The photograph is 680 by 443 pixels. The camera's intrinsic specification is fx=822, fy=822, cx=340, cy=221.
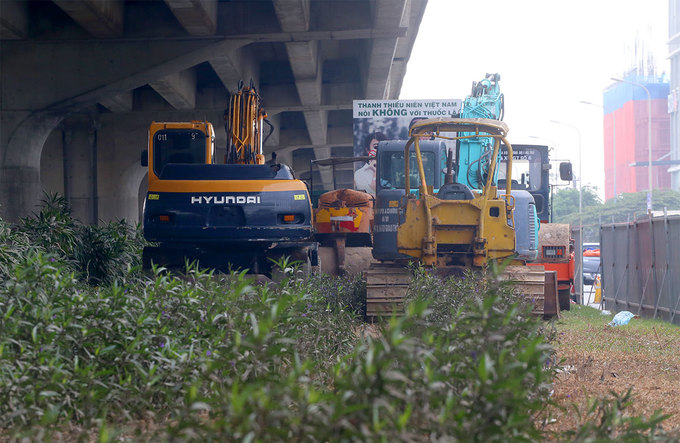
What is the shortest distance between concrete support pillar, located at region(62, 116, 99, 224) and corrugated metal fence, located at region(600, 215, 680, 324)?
56.9 feet

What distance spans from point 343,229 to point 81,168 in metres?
15.7

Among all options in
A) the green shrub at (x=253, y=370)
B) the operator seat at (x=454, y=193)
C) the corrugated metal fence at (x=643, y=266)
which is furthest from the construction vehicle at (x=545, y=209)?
the green shrub at (x=253, y=370)

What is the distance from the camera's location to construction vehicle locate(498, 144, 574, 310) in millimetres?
16438

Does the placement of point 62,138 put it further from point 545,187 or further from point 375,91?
point 545,187

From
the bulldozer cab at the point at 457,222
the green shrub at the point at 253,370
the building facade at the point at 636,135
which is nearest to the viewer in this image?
the green shrub at the point at 253,370

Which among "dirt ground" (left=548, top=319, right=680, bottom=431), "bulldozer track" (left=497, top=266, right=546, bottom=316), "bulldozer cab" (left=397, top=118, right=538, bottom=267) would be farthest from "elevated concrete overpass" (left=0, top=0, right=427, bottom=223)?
"dirt ground" (left=548, top=319, right=680, bottom=431)

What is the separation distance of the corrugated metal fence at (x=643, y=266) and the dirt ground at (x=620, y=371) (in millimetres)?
3549

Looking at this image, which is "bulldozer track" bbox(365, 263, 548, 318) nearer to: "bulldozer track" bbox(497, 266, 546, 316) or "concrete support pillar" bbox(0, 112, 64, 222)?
"bulldozer track" bbox(497, 266, 546, 316)

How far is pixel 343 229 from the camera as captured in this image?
16.5 meters

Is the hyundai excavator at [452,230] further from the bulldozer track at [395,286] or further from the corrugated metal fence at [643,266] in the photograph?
the corrugated metal fence at [643,266]

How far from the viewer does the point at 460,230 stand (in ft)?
37.3

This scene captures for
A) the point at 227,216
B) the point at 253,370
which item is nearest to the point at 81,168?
the point at 227,216

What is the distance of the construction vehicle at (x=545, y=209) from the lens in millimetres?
16438

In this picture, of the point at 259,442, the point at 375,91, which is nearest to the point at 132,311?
the point at 259,442
